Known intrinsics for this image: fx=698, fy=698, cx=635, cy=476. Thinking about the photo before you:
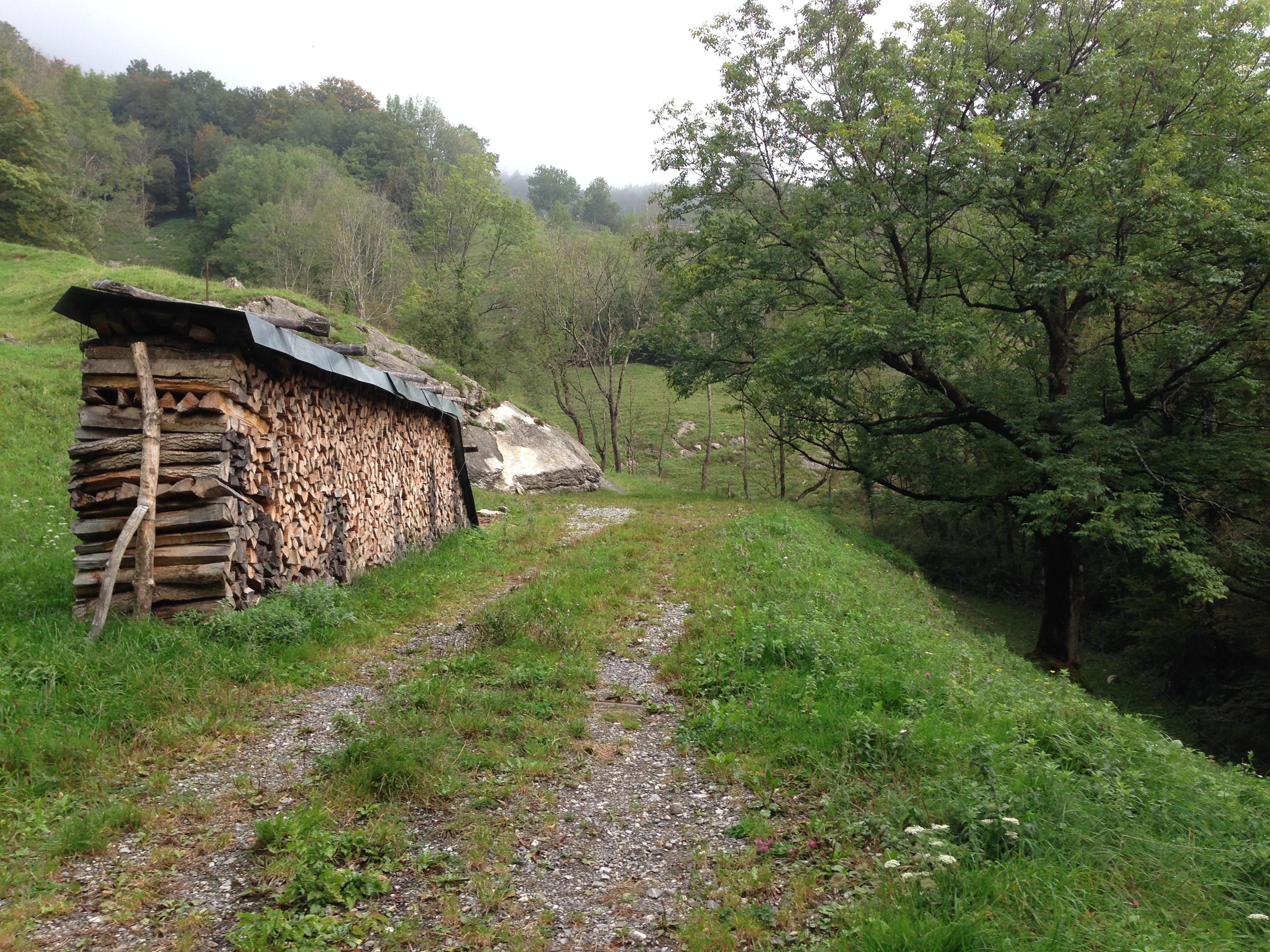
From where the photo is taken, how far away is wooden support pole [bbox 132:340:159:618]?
5.98 meters

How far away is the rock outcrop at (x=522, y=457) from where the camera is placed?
22688 millimetres

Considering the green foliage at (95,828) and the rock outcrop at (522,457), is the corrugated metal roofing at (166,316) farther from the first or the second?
the rock outcrop at (522,457)

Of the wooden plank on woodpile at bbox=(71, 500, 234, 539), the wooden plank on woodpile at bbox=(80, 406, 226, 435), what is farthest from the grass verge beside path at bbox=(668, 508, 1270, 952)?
the wooden plank on woodpile at bbox=(80, 406, 226, 435)

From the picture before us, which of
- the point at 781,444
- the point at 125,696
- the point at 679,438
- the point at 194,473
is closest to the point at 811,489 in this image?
the point at 781,444

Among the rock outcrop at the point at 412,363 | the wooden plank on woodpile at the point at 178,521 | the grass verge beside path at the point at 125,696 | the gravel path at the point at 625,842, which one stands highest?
the rock outcrop at the point at 412,363

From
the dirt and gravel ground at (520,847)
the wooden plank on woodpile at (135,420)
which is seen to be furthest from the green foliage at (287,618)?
the wooden plank on woodpile at (135,420)

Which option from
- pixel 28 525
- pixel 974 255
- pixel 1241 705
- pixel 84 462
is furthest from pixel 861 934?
pixel 974 255

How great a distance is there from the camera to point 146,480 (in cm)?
608

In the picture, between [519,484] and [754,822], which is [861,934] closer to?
[754,822]

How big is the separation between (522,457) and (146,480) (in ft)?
60.0

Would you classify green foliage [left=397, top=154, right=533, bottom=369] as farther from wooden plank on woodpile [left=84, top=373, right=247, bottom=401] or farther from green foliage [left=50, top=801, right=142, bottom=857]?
green foliage [left=50, top=801, right=142, bottom=857]

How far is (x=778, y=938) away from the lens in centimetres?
300

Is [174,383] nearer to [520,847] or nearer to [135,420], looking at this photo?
[135,420]

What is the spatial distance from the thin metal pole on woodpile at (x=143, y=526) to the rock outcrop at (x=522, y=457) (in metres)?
15.4
